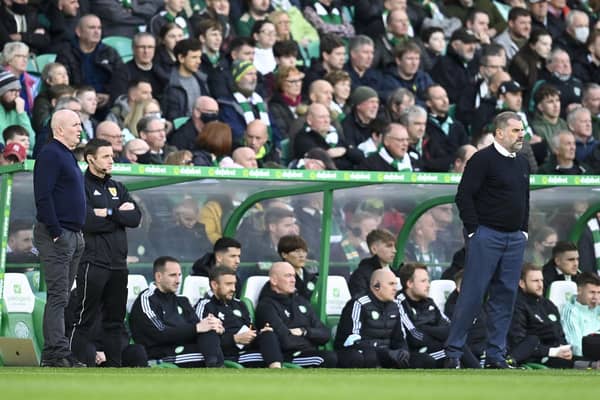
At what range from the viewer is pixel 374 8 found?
21125 mm

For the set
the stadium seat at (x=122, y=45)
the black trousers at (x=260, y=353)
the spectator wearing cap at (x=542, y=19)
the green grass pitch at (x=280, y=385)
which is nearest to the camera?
the green grass pitch at (x=280, y=385)

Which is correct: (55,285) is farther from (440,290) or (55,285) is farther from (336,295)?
(440,290)

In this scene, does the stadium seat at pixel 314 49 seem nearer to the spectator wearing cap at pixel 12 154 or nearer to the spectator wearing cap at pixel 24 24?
the spectator wearing cap at pixel 24 24

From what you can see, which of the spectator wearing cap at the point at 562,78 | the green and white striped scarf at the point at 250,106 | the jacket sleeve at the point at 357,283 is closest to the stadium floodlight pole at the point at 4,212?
the jacket sleeve at the point at 357,283

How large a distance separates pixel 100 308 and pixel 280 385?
12.4 feet

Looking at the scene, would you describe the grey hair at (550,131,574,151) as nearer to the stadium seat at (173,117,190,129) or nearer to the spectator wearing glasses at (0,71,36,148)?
the stadium seat at (173,117,190,129)

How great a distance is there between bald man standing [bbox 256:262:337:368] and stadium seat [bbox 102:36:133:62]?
4.36 m

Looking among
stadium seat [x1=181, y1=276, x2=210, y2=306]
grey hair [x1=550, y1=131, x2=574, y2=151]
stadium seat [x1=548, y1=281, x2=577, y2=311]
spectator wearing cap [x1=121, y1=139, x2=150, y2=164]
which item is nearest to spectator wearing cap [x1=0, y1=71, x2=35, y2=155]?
spectator wearing cap [x1=121, y1=139, x2=150, y2=164]

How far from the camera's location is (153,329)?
567 inches

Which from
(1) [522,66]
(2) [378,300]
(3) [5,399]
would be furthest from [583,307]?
(3) [5,399]

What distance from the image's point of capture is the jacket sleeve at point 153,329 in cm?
1438

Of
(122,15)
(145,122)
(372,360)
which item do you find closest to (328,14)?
(122,15)

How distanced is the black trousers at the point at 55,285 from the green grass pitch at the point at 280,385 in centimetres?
68

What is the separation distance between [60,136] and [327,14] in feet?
28.3
